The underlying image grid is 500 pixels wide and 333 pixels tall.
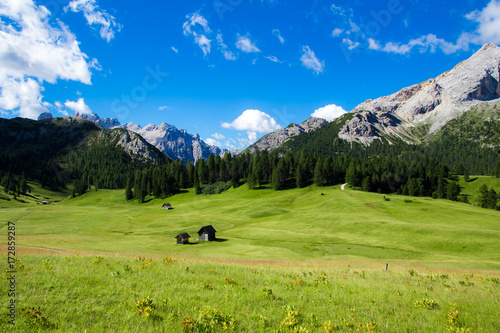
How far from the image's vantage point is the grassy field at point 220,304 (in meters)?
7.66

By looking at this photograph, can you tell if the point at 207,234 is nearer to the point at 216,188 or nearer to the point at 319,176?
the point at 319,176

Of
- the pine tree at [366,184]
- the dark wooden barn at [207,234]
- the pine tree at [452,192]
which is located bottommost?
the dark wooden barn at [207,234]

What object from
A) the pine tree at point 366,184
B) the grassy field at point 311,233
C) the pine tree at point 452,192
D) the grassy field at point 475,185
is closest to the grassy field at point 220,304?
the grassy field at point 311,233

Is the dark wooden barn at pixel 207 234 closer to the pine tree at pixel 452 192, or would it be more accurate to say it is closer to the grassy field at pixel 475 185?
the pine tree at pixel 452 192

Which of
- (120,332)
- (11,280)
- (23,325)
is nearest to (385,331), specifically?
(120,332)

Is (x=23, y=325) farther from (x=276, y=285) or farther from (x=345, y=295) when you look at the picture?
(x=345, y=295)

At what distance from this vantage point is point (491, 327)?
859cm

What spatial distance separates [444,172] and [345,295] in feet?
564

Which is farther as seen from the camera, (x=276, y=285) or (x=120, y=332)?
(x=276, y=285)

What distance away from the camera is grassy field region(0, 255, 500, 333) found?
766cm

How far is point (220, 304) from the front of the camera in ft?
31.6

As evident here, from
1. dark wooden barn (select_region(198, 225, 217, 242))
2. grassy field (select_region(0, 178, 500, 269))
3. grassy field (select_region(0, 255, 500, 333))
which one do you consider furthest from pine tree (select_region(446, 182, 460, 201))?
grassy field (select_region(0, 255, 500, 333))

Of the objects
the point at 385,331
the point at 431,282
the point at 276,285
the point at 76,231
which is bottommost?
the point at 76,231

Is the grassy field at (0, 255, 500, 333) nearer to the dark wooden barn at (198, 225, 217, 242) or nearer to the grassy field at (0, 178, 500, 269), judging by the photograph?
the grassy field at (0, 178, 500, 269)
